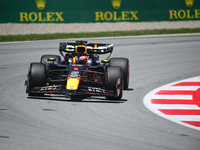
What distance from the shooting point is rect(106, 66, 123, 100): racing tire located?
28.4 ft

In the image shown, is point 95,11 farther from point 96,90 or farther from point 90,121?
point 90,121

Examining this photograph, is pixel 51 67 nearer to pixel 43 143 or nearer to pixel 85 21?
pixel 43 143

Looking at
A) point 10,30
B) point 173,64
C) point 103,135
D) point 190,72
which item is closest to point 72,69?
point 103,135

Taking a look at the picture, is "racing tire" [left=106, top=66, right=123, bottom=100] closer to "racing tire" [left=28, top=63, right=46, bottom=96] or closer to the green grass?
"racing tire" [left=28, top=63, right=46, bottom=96]

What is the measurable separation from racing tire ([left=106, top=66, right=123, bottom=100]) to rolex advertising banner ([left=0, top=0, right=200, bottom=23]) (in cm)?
1552

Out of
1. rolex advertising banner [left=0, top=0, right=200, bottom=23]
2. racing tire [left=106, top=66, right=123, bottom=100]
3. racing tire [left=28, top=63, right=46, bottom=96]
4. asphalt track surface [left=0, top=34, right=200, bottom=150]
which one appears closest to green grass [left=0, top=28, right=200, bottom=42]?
rolex advertising banner [left=0, top=0, right=200, bottom=23]

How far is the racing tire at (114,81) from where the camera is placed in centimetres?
865

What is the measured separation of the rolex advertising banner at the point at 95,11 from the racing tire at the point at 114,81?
1552 centimetres

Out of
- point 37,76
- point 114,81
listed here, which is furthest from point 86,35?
point 114,81

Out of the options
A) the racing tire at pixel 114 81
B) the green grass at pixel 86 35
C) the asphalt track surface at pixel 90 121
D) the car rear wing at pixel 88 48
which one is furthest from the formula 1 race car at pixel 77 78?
the green grass at pixel 86 35

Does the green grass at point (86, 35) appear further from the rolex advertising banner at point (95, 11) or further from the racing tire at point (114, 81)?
the racing tire at point (114, 81)

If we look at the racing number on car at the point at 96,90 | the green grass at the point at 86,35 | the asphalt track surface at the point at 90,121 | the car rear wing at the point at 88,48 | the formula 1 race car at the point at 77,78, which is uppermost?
the green grass at the point at 86,35

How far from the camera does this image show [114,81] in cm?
870

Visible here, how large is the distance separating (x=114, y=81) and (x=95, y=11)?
16.7m
